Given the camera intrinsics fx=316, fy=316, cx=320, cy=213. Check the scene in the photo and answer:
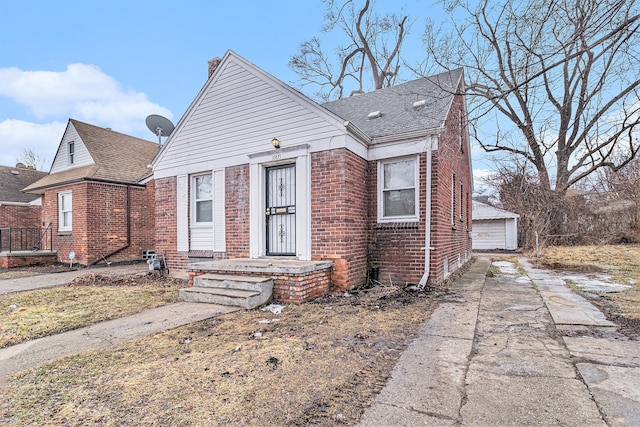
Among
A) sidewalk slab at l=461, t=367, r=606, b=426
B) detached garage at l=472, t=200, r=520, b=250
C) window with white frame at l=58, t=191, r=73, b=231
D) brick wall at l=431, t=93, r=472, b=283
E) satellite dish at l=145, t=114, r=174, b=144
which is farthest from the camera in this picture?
detached garage at l=472, t=200, r=520, b=250

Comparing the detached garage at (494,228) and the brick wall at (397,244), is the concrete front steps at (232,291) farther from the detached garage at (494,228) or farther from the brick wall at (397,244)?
the detached garage at (494,228)

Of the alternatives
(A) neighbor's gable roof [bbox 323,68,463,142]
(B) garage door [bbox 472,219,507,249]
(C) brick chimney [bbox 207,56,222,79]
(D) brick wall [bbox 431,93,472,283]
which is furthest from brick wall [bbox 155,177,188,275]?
(B) garage door [bbox 472,219,507,249]

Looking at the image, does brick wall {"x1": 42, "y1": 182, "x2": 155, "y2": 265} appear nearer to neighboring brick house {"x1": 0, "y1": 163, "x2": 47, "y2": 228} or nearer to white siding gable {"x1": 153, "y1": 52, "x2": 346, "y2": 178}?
white siding gable {"x1": 153, "y1": 52, "x2": 346, "y2": 178}

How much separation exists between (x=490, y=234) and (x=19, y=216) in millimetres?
29548

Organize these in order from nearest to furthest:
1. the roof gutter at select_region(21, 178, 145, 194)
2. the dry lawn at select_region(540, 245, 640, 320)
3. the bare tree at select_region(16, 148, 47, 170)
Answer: the dry lawn at select_region(540, 245, 640, 320) → the roof gutter at select_region(21, 178, 145, 194) → the bare tree at select_region(16, 148, 47, 170)

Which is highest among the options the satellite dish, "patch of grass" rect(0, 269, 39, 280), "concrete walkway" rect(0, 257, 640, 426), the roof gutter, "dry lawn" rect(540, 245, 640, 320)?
the satellite dish

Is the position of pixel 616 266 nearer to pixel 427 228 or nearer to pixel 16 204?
pixel 427 228

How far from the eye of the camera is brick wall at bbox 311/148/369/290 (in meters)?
6.37

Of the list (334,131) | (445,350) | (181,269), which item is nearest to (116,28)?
(181,269)

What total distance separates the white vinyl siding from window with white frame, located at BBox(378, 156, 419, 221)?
398 centimetres

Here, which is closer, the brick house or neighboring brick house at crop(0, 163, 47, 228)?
the brick house

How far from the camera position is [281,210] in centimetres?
729

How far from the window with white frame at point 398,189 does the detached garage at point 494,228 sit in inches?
659

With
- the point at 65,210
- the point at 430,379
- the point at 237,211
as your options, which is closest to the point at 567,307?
the point at 430,379
